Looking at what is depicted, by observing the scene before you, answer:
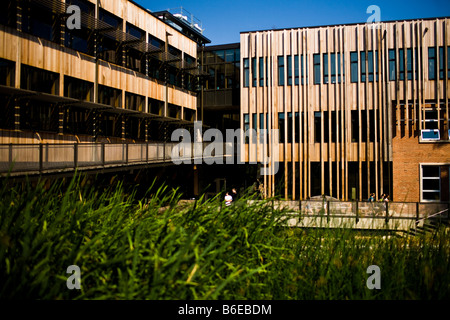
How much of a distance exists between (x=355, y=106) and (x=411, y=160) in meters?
5.49

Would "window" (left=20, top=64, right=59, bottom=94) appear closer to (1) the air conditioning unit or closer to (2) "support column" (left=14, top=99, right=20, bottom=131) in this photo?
(2) "support column" (left=14, top=99, right=20, bottom=131)

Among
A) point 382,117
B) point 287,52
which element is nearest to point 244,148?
point 287,52

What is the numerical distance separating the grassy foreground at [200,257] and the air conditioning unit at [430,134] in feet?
77.9

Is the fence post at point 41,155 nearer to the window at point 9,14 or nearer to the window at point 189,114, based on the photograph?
the window at point 9,14

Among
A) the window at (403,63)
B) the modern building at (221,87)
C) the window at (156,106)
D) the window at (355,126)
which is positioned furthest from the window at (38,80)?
the window at (403,63)

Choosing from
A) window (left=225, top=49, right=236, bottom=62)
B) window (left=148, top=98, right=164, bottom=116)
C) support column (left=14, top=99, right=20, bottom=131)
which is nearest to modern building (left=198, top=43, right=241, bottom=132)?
window (left=225, top=49, right=236, bottom=62)

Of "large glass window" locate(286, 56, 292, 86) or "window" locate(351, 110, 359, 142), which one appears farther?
"large glass window" locate(286, 56, 292, 86)

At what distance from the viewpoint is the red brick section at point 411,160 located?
25.4 meters

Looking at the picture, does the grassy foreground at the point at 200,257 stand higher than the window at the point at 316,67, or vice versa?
the window at the point at 316,67

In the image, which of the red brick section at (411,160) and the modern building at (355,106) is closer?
the red brick section at (411,160)

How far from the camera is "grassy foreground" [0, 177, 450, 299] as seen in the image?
314cm

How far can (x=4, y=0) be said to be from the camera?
17.3m

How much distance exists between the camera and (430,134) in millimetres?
25734

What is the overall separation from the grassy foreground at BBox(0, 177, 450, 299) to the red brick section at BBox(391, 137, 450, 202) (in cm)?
2282
